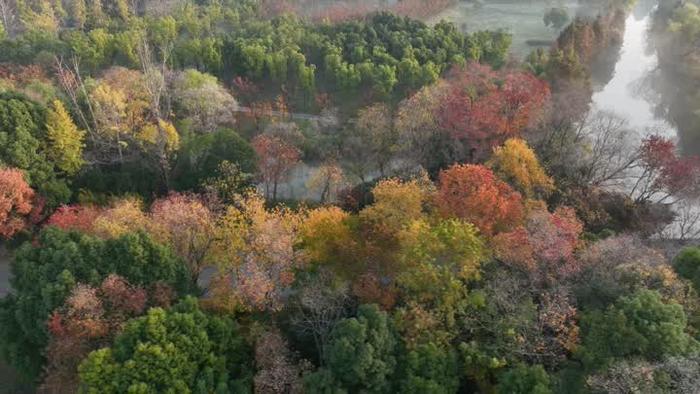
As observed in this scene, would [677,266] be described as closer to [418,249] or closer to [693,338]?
[693,338]

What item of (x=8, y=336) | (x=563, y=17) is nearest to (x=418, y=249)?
(x=8, y=336)

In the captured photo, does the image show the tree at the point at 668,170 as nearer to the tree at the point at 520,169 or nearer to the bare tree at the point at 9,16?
the tree at the point at 520,169

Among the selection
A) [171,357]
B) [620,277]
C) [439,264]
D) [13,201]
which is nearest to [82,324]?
[171,357]

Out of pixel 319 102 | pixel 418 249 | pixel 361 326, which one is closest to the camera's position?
pixel 361 326

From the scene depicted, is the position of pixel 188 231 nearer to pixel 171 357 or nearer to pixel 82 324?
pixel 82 324

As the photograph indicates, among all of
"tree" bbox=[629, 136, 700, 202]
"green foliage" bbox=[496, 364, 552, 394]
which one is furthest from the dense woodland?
"tree" bbox=[629, 136, 700, 202]

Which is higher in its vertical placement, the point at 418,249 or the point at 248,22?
the point at 418,249

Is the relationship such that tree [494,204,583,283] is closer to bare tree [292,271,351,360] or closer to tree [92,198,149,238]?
bare tree [292,271,351,360]
